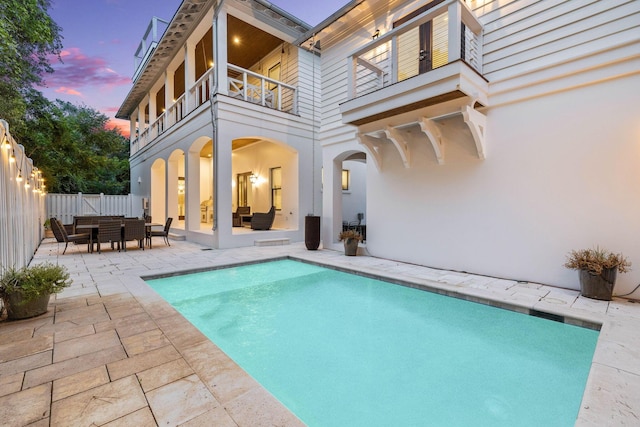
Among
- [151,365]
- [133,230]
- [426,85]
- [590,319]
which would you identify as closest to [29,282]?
[151,365]

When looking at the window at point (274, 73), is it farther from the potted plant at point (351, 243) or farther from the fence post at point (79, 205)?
the fence post at point (79, 205)

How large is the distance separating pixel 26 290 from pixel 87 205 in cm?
1402

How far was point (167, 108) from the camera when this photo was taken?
12.3m

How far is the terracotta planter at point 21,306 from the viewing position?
3176 millimetres

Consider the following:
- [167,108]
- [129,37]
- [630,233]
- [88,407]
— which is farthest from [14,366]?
[129,37]

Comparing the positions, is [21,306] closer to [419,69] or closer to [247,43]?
[419,69]

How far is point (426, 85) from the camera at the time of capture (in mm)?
4871

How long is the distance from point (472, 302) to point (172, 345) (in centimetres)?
391

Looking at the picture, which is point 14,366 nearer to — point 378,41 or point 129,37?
point 378,41

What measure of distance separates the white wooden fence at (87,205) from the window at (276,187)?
346 inches

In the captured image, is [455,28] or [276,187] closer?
[455,28]

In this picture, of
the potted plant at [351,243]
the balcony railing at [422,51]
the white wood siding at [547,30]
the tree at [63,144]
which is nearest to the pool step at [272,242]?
the potted plant at [351,243]

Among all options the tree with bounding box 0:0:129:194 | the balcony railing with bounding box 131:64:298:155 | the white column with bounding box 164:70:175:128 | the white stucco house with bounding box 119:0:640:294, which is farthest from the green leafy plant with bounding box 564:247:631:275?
the white column with bounding box 164:70:175:128

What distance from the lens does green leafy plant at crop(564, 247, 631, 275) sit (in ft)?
12.9
